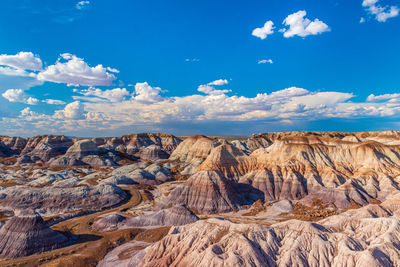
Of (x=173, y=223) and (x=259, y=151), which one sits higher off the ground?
(x=259, y=151)

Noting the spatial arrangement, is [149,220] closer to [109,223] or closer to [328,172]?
[109,223]

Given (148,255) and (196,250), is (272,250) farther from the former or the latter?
(148,255)

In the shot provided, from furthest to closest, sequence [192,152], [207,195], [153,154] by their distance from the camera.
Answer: [153,154] < [192,152] < [207,195]

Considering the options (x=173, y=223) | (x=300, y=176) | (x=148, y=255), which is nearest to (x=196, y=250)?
(x=148, y=255)

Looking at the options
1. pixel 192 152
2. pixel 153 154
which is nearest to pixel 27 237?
pixel 192 152

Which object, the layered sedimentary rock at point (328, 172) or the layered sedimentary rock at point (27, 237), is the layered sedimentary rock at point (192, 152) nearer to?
the layered sedimentary rock at point (328, 172)

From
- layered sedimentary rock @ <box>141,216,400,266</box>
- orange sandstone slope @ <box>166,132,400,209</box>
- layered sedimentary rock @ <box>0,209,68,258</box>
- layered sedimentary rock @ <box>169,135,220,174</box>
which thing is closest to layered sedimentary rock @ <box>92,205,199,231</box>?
layered sedimentary rock @ <box>0,209,68,258</box>
